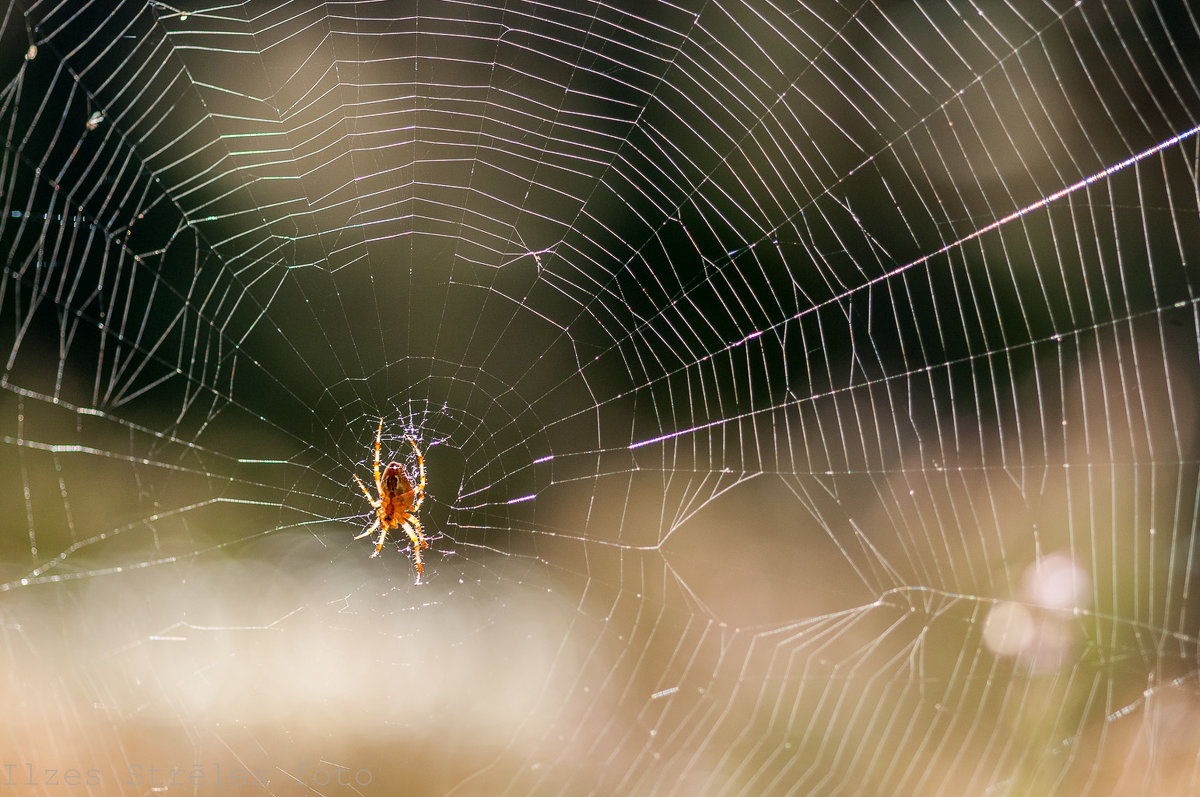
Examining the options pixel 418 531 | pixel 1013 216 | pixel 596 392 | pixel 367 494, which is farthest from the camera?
pixel 596 392

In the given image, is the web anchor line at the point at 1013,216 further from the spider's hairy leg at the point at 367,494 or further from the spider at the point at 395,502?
the spider's hairy leg at the point at 367,494

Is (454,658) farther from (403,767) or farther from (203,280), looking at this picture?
(203,280)

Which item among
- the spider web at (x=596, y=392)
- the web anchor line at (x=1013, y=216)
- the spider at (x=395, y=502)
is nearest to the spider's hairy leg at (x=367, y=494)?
the spider at (x=395, y=502)

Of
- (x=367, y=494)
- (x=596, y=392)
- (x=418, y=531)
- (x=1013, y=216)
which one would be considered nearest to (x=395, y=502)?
(x=367, y=494)

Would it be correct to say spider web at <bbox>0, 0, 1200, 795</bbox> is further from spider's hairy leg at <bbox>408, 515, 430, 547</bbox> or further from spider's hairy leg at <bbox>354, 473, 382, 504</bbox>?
spider's hairy leg at <bbox>408, 515, 430, 547</bbox>

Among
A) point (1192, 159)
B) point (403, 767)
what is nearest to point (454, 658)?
point (403, 767)

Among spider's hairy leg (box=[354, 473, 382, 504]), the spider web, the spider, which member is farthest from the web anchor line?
spider's hairy leg (box=[354, 473, 382, 504])

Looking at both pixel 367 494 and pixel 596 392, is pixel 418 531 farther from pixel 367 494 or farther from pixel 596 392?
pixel 596 392

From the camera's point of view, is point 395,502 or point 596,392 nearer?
point 395,502
